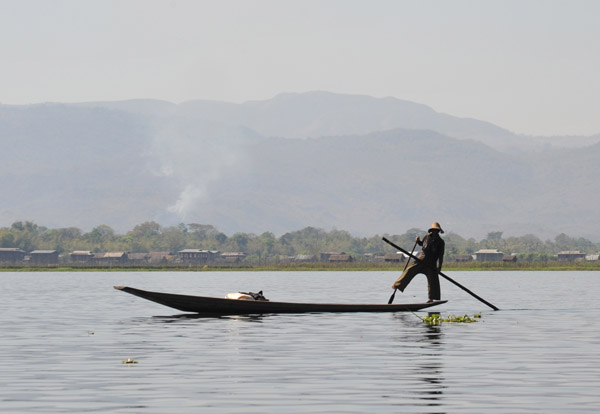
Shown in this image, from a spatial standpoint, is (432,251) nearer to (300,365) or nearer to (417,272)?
(417,272)

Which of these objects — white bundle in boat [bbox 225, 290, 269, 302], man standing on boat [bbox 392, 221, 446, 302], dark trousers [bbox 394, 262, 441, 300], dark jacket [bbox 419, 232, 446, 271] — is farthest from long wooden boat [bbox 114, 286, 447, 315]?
dark jacket [bbox 419, 232, 446, 271]

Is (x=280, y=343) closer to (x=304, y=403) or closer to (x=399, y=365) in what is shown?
(x=399, y=365)

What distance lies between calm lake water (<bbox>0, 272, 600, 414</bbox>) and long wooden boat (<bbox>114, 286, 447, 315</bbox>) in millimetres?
424

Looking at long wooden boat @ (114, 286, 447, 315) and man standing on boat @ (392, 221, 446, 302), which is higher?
man standing on boat @ (392, 221, 446, 302)

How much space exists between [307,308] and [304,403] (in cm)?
2422

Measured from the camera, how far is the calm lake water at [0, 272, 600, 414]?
69.5 ft

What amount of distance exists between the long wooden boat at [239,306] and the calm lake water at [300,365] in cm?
42

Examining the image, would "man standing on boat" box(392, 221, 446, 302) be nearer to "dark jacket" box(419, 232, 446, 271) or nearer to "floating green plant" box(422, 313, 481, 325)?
"dark jacket" box(419, 232, 446, 271)

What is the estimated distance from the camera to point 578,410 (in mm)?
20031

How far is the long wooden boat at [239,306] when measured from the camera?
44.1 meters

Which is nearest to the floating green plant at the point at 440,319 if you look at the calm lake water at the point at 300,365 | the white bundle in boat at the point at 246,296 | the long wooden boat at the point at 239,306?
the calm lake water at the point at 300,365

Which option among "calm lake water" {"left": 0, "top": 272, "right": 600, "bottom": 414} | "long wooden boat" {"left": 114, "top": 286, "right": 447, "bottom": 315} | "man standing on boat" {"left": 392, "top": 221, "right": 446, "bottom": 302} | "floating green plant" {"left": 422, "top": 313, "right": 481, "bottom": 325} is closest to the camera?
"calm lake water" {"left": 0, "top": 272, "right": 600, "bottom": 414}

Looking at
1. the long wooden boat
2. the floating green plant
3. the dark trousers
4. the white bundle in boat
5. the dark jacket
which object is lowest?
the floating green plant

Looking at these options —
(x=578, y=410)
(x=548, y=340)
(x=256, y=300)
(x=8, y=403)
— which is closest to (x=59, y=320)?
(x=256, y=300)
